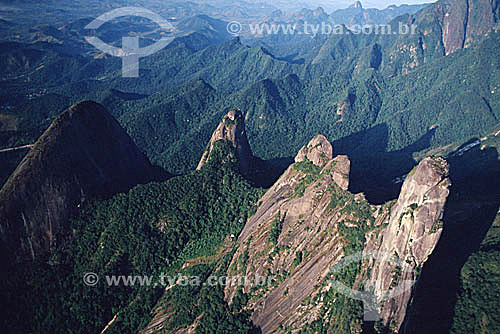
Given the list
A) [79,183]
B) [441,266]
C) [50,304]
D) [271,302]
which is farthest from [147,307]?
[441,266]

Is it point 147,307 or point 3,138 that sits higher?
point 3,138

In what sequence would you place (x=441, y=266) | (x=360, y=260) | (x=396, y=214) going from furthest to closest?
(x=441, y=266)
(x=360, y=260)
(x=396, y=214)

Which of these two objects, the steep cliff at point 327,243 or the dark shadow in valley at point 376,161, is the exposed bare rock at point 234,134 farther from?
the dark shadow in valley at point 376,161

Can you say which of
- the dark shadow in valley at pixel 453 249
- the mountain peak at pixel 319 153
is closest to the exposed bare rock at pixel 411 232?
the dark shadow in valley at pixel 453 249

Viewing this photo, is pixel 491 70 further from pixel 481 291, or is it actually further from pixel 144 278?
pixel 144 278

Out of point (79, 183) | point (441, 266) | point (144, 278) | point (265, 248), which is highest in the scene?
point (79, 183)

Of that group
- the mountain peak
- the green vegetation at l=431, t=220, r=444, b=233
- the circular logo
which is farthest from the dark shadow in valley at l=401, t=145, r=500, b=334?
the circular logo

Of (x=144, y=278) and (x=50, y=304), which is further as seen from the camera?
(x=144, y=278)

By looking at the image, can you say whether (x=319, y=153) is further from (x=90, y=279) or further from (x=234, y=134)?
(x=90, y=279)
